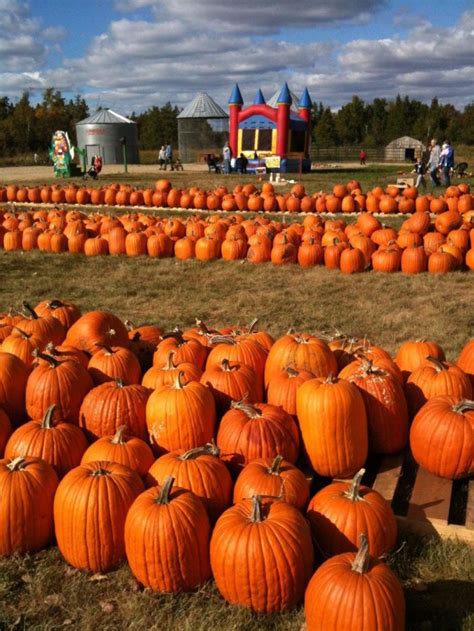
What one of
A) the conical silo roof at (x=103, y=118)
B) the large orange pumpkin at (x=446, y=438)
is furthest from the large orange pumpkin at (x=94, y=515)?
the conical silo roof at (x=103, y=118)

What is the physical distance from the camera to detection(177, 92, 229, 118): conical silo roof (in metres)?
42.6

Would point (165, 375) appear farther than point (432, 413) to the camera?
Yes

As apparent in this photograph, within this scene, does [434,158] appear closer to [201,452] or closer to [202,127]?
[201,452]

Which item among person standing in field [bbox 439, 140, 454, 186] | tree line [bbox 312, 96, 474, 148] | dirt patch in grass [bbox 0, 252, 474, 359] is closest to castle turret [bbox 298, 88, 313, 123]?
person standing in field [bbox 439, 140, 454, 186]

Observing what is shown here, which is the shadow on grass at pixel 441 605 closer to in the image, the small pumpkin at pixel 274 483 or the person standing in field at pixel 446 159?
the small pumpkin at pixel 274 483

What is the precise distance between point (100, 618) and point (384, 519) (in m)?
1.36

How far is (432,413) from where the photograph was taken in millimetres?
3658

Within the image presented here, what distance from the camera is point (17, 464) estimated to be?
3.23 metres

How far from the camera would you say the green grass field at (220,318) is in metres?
2.75

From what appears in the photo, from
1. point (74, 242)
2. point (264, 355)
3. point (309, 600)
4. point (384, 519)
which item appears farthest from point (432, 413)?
point (74, 242)

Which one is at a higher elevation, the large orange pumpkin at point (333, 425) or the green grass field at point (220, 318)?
the large orange pumpkin at point (333, 425)

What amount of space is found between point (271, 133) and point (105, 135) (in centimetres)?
2080

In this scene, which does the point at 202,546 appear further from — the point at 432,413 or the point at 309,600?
the point at 432,413

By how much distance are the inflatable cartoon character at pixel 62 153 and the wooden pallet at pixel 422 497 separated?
25093 millimetres
